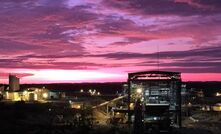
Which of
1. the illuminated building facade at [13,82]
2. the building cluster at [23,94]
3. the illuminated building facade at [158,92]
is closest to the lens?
the illuminated building facade at [158,92]

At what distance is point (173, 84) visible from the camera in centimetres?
4519

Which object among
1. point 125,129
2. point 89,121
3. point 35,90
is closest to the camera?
point 125,129

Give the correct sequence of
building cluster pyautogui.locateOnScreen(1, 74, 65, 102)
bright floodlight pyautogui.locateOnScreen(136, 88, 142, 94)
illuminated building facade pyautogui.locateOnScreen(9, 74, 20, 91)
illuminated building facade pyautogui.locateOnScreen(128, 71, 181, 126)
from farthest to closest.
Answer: illuminated building facade pyautogui.locateOnScreen(9, 74, 20, 91), building cluster pyautogui.locateOnScreen(1, 74, 65, 102), bright floodlight pyautogui.locateOnScreen(136, 88, 142, 94), illuminated building facade pyautogui.locateOnScreen(128, 71, 181, 126)

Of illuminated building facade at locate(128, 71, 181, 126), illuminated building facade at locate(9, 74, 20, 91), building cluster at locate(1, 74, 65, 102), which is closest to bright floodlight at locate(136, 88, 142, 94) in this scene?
illuminated building facade at locate(128, 71, 181, 126)

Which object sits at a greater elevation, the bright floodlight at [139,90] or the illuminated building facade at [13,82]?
the illuminated building facade at [13,82]

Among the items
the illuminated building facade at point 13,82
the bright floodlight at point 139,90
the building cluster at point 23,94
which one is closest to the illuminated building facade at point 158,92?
the bright floodlight at point 139,90

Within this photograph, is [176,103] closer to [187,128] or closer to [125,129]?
[187,128]

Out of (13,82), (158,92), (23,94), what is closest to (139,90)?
(158,92)

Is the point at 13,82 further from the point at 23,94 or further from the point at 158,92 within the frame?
the point at 158,92

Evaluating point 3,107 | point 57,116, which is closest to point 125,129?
point 57,116

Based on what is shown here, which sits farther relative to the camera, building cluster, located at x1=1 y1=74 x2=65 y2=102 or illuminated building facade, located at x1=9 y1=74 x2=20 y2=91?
illuminated building facade, located at x1=9 y1=74 x2=20 y2=91

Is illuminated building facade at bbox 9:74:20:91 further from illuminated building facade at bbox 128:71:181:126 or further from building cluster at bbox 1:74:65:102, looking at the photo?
illuminated building facade at bbox 128:71:181:126

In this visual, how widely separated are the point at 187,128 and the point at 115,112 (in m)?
8.50

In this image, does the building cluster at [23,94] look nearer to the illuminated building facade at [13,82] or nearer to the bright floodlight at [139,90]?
the illuminated building facade at [13,82]
